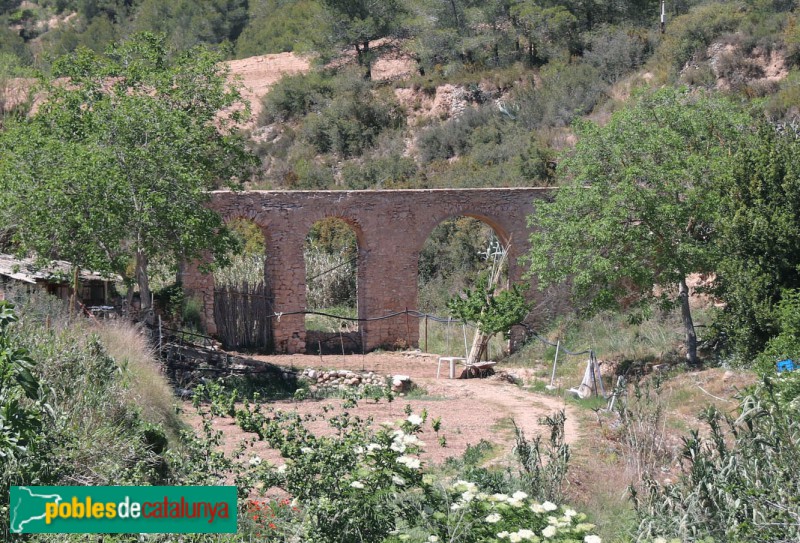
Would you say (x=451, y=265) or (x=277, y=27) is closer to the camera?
(x=451, y=265)

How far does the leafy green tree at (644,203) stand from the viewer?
15695mm

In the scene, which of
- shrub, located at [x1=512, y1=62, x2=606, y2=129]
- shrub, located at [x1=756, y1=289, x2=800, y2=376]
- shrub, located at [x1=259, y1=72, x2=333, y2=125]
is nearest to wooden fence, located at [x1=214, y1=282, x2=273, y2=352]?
shrub, located at [x1=756, y1=289, x2=800, y2=376]

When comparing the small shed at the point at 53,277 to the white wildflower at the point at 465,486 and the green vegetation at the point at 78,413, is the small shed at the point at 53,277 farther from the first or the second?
the white wildflower at the point at 465,486

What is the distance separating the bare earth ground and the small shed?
3.73 metres

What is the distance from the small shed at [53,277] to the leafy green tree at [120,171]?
1.36 feet

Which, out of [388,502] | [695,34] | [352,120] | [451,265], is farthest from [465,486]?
[352,120]

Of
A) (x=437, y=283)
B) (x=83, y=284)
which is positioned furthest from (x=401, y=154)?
(x=83, y=284)

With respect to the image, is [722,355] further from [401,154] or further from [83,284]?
[401,154]

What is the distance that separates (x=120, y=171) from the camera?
1478 centimetres

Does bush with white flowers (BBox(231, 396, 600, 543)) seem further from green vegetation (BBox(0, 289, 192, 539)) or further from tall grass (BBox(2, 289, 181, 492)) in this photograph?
tall grass (BBox(2, 289, 181, 492))

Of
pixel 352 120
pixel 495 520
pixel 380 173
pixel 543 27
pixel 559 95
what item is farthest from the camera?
pixel 543 27

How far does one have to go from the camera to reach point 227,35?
55.6 meters

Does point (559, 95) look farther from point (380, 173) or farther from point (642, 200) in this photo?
point (642, 200)

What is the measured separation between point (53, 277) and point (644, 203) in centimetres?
1016
